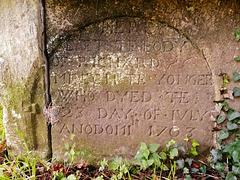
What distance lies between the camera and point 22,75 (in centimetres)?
253

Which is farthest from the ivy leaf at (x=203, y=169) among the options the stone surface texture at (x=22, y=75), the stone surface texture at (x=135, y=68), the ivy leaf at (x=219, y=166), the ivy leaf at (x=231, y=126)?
the stone surface texture at (x=22, y=75)

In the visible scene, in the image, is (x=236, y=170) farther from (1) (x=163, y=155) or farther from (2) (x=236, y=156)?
(1) (x=163, y=155)

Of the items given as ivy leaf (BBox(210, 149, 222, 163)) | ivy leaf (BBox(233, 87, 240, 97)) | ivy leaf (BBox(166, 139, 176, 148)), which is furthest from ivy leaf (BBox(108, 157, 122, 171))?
ivy leaf (BBox(233, 87, 240, 97))

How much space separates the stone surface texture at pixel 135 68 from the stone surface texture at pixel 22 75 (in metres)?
0.13

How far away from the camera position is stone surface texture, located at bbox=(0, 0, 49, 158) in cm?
242

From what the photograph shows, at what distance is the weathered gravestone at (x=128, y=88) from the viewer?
2430 millimetres

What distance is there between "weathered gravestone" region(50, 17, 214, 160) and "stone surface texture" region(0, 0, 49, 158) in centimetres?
15

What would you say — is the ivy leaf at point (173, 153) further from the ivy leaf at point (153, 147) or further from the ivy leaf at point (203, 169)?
the ivy leaf at point (203, 169)

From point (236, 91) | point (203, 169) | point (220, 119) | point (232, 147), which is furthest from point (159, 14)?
point (203, 169)

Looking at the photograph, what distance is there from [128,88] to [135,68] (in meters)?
0.20

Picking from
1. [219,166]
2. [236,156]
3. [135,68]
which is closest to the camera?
[236,156]

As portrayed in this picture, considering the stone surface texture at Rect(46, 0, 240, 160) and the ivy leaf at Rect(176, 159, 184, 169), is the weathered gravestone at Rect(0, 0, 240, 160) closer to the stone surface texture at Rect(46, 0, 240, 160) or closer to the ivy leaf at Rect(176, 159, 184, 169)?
the stone surface texture at Rect(46, 0, 240, 160)

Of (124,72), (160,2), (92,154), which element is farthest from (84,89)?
(160,2)

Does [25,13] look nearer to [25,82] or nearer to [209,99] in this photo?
[25,82]
